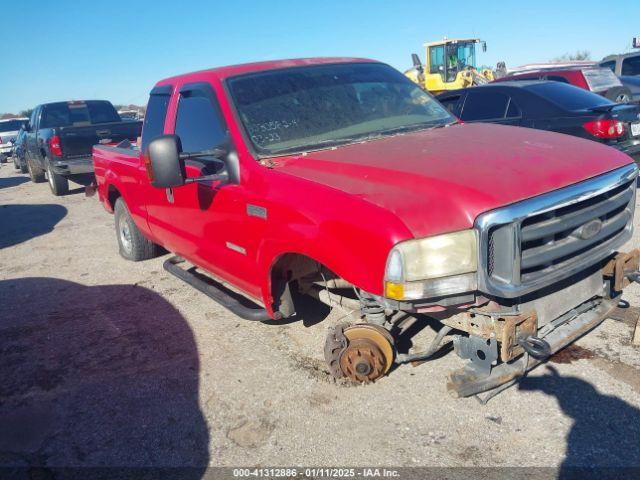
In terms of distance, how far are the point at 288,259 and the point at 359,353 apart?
2.39ft

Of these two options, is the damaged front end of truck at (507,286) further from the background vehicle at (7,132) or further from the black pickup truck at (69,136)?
the background vehicle at (7,132)

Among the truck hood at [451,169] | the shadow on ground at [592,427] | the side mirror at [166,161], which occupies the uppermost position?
the side mirror at [166,161]

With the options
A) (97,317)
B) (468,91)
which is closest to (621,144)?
(468,91)

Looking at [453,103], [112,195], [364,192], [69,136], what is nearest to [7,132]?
[69,136]

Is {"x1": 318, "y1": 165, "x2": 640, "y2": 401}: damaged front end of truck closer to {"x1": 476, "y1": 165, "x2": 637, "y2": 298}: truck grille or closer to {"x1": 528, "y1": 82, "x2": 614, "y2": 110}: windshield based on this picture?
{"x1": 476, "y1": 165, "x2": 637, "y2": 298}: truck grille

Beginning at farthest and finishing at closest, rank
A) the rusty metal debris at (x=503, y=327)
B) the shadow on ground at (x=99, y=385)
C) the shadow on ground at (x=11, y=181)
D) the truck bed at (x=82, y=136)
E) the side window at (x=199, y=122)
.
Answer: the shadow on ground at (x=11, y=181) → the truck bed at (x=82, y=136) → the side window at (x=199, y=122) → the shadow on ground at (x=99, y=385) → the rusty metal debris at (x=503, y=327)

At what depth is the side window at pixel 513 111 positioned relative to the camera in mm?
7183

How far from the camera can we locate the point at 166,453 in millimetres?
2912

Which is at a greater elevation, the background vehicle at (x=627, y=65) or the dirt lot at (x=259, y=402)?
the background vehicle at (x=627, y=65)

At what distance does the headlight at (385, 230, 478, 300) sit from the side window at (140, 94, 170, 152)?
291 centimetres

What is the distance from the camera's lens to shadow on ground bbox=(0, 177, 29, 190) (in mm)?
16311

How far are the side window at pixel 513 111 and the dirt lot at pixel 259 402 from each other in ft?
11.2

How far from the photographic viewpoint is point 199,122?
4074mm

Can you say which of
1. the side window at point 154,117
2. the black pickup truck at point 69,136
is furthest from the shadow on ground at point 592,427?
the black pickup truck at point 69,136
